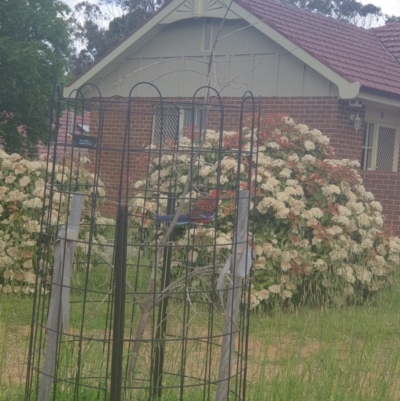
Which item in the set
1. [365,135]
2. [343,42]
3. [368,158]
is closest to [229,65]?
[343,42]

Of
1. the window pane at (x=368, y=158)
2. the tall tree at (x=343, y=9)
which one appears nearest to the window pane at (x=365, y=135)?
the window pane at (x=368, y=158)

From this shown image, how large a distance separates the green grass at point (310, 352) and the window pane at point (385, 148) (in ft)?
22.4

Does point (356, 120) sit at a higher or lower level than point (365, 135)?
higher

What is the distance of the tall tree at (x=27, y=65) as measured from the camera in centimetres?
1941

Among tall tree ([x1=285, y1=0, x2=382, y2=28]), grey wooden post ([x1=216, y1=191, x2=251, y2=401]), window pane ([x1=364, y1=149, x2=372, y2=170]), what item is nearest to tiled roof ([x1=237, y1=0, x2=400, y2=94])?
window pane ([x1=364, y1=149, x2=372, y2=170])

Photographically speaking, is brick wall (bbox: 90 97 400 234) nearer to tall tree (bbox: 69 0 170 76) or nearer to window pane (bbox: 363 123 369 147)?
window pane (bbox: 363 123 369 147)

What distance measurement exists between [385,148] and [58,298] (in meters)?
13.5

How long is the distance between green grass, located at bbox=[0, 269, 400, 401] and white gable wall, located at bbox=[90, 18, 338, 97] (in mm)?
6462

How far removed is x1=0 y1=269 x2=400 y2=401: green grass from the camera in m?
Result: 4.98

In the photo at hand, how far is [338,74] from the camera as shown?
48.1ft

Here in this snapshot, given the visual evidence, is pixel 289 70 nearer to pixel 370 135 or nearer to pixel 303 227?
pixel 370 135

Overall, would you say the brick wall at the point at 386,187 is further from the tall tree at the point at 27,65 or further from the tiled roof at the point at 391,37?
the tall tree at the point at 27,65

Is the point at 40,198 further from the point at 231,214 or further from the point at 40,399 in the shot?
the point at 40,399

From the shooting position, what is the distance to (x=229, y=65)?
16703 mm
